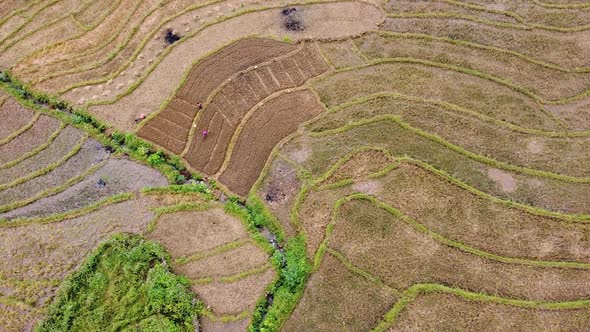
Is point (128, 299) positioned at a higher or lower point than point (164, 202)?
lower

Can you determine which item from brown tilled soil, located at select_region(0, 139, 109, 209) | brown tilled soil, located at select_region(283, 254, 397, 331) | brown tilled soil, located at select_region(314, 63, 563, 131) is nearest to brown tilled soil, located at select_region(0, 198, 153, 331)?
brown tilled soil, located at select_region(0, 139, 109, 209)

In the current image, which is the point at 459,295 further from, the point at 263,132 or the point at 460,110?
the point at 263,132

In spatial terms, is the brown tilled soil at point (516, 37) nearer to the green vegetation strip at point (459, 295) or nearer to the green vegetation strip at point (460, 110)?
the green vegetation strip at point (460, 110)

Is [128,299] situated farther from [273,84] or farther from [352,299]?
[273,84]

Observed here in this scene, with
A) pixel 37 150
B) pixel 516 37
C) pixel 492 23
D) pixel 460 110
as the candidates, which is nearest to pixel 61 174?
pixel 37 150

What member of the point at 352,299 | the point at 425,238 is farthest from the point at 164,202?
the point at 425,238

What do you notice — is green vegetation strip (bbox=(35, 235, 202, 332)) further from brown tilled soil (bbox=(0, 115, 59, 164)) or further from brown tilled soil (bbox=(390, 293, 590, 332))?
brown tilled soil (bbox=(390, 293, 590, 332))
